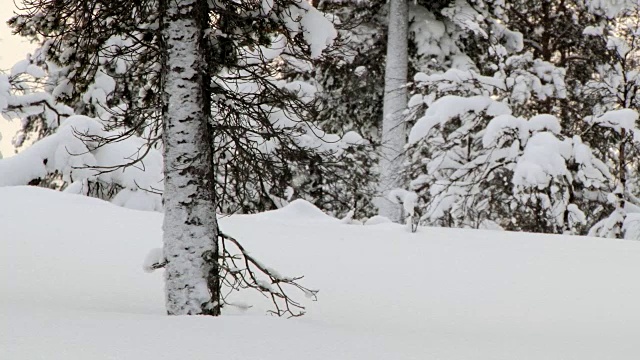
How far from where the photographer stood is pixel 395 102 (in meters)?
12.8

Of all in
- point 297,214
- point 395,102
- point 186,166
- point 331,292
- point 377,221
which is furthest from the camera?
point 395,102

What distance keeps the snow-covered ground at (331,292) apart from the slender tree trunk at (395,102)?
11.5 ft

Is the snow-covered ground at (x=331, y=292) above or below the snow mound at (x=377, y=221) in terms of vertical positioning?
below

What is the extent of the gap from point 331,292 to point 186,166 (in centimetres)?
234

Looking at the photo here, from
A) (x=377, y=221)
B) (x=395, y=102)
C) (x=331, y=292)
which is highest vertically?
(x=395, y=102)

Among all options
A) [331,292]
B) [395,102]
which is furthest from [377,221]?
[331,292]

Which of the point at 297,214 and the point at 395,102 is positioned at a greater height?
the point at 395,102

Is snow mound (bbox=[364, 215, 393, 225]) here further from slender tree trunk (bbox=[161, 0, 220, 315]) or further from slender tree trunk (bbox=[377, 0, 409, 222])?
slender tree trunk (bbox=[161, 0, 220, 315])

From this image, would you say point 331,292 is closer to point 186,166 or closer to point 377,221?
point 186,166

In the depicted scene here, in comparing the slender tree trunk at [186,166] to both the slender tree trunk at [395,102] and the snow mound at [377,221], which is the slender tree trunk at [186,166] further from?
the slender tree trunk at [395,102]

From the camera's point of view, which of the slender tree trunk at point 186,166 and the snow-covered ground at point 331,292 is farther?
the slender tree trunk at point 186,166

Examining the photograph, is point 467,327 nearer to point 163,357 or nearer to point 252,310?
point 252,310

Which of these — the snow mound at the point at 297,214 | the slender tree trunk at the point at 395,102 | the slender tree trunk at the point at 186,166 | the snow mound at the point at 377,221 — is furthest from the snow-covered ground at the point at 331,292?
the slender tree trunk at the point at 395,102

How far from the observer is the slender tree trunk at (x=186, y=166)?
4.62 metres
